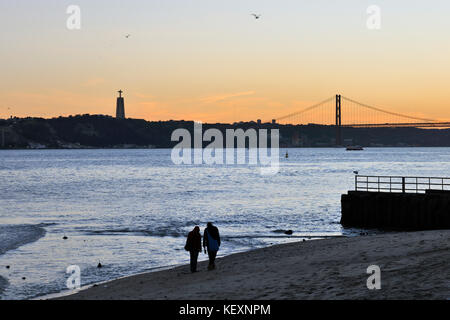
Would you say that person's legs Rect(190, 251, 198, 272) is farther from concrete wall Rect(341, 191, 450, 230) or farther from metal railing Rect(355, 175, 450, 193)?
concrete wall Rect(341, 191, 450, 230)

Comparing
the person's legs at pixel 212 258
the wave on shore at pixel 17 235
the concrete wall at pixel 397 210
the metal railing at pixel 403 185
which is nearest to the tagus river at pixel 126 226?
the wave on shore at pixel 17 235

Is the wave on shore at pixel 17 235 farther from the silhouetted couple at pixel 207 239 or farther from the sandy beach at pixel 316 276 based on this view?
the silhouetted couple at pixel 207 239

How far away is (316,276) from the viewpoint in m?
16.6

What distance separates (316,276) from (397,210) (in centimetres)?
2023

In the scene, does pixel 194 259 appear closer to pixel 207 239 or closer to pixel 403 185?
pixel 207 239

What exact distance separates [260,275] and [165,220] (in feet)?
89.0

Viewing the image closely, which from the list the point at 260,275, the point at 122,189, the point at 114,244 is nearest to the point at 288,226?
the point at 114,244

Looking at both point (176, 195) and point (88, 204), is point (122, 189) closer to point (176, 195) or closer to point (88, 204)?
point (176, 195)

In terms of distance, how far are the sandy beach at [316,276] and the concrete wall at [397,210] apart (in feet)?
31.6

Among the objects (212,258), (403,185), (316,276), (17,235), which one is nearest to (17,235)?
(17,235)

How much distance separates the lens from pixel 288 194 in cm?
7006

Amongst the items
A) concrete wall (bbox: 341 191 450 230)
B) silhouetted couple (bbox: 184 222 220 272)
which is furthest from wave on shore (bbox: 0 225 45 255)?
concrete wall (bbox: 341 191 450 230)

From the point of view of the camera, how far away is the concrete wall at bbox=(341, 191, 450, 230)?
33156 mm

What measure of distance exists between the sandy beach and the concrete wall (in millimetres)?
9634
